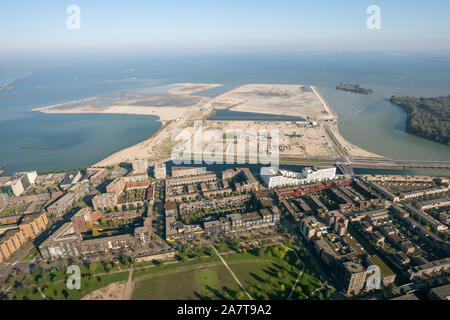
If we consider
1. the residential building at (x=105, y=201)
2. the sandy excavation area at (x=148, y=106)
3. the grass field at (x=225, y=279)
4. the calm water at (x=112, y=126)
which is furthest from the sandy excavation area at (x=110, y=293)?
the sandy excavation area at (x=148, y=106)

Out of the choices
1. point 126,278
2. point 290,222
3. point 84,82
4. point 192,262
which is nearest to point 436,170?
point 290,222

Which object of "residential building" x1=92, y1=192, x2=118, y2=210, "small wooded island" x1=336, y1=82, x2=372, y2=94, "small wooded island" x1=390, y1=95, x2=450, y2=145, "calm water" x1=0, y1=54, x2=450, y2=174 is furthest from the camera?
"small wooded island" x1=336, y1=82, x2=372, y2=94

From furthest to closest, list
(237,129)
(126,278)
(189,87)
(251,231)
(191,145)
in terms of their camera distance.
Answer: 1. (189,87)
2. (237,129)
3. (191,145)
4. (251,231)
5. (126,278)

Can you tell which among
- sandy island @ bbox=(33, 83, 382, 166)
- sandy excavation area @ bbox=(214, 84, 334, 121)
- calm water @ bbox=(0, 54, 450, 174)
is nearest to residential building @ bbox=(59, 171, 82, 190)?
sandy island @ bbox=(33, 83, 382, 166)

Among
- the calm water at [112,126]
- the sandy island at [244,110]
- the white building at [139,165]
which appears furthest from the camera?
the calm water at [112,126]

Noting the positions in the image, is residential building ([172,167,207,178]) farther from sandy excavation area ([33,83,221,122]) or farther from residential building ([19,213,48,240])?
sandy excavation area ([33,83,221,122])

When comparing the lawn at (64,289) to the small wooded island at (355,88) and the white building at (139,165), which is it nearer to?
the white building at (139,165)

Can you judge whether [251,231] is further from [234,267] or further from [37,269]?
[37,269]
